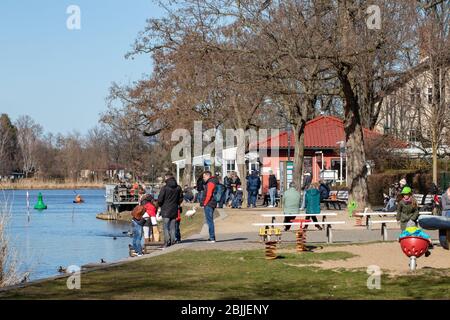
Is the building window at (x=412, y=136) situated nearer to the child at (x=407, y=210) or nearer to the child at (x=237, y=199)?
the child at (x=237, y=199)

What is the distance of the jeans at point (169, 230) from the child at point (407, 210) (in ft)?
19.8

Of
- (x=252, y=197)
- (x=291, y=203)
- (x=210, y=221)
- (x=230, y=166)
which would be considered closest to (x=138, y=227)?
(x=210, y=221)

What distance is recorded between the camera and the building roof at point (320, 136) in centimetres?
6072

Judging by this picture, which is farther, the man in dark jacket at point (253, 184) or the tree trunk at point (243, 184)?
the tree trunk at point (243, 184)

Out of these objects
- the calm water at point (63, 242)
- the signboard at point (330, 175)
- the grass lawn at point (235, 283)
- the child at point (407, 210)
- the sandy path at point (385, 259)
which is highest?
the signboard at point (330, 175)

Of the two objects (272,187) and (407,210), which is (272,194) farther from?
(407,210)

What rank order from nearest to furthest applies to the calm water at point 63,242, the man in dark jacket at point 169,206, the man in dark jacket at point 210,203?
the man in dark jacket at point 169,206 → the man in dark jacket at point 210,203 → the calm water at point 63,242

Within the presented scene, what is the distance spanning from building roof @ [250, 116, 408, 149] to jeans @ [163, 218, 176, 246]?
113 feet

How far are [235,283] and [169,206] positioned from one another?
9447 mm

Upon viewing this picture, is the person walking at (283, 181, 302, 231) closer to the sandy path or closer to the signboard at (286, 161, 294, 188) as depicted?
the sandy path

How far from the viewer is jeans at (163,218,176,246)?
83.0 feet

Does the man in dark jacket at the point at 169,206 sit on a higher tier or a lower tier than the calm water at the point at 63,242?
higher

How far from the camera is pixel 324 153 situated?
62.6 meters

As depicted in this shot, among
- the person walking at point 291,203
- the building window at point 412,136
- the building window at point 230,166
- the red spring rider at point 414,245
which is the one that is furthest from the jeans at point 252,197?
the red spring rider at point 414,245
